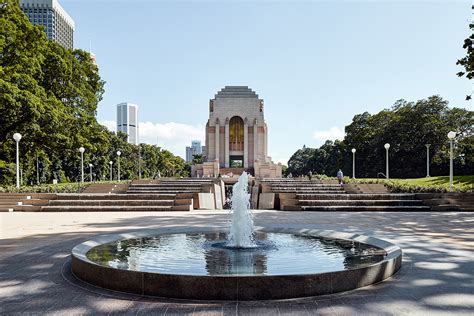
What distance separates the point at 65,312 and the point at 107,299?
1.80 feet

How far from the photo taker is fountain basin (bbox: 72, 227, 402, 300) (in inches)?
191

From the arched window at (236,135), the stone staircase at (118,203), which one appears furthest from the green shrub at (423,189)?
the arched window at (236,135)

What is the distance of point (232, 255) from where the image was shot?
6.88 meters

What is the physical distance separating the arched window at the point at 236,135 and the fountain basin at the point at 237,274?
53.8m

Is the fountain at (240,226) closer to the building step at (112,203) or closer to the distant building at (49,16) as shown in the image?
the building step at (112,203)

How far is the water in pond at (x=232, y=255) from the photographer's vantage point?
231 inches

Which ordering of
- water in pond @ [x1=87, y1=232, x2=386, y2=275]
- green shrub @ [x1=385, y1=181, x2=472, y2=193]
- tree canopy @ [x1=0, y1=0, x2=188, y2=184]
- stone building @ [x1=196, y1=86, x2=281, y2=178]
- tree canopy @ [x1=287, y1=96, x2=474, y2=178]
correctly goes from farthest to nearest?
stone building @ [x1=196, y1=86, x2=281, y2=178] < tree canopy @ [x1=287, y1=96, x2=474, y2=178] < tree canopy @ [x1=0, y1=0, x2=188, y2=184] < green shrub @ [x1=385, y1=181, x2=472, y2=193] < water in pond @ [x1=87, y1=232, x2=386, y2=275]

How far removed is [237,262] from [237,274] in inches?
41.1

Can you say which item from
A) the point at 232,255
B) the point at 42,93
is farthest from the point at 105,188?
the point at 232,255

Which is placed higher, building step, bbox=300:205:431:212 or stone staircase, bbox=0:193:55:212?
stone staircase, bbox=0:193:55:212

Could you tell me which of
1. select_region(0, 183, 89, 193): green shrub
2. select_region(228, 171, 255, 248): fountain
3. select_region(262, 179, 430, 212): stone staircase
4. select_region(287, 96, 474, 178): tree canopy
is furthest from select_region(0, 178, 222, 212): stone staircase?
select_region(287, 96, 474, 178): tree canopy

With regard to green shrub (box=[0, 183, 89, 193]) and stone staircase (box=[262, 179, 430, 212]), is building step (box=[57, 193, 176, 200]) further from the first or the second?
stone staircase (box=[262, 179, 430, 212])

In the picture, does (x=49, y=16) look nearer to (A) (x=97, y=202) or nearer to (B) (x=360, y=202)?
(A) (x=97, y=202)

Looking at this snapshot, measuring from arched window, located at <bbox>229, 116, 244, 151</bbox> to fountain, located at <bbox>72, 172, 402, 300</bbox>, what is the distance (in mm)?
51879
